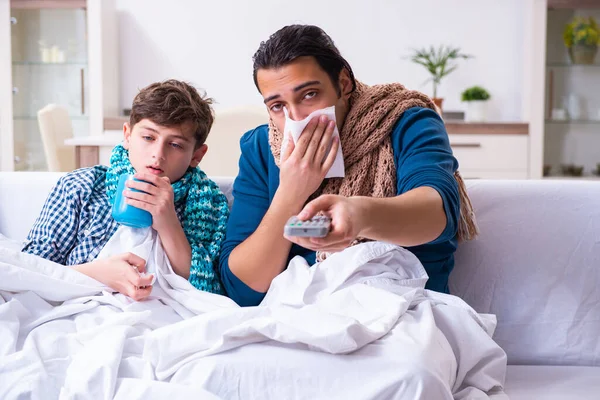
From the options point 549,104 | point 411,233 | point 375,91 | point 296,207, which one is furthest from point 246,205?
point 549,104

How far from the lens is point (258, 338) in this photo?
1069 mm

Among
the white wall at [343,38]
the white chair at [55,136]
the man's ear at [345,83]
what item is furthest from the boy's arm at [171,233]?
the white wall at [343,38]

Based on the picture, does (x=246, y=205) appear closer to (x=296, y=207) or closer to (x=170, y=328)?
(x=296, y=207)

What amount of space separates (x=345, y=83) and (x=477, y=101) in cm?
293

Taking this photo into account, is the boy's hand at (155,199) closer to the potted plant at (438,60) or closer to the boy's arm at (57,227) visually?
the boy's arm at (57,227)

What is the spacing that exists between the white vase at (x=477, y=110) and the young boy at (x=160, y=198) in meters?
2.92

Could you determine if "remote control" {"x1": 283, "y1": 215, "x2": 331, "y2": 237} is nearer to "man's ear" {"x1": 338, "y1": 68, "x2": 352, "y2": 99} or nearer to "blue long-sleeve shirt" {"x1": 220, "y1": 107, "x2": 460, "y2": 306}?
"blue long-sleeve shirt" {"x1": 220, "y1": 107, "x2": 460, "y2": 306}

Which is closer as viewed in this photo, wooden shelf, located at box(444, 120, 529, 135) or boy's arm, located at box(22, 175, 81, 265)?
boy's arm, located at box(22, 175, 81, 265)

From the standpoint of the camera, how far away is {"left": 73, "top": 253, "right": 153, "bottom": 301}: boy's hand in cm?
131

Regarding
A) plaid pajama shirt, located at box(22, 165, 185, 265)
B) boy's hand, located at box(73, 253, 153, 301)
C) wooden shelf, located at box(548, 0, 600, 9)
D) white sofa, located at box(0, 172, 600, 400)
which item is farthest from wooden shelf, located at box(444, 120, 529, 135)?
boy's hand, located at box(73, 253, 153, 301)

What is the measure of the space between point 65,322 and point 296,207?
17.7 inches

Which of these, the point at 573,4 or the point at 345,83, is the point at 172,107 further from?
the point at 573,4

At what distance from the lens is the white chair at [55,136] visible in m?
3.39

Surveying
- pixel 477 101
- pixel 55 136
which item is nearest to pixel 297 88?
pixel 55 136
